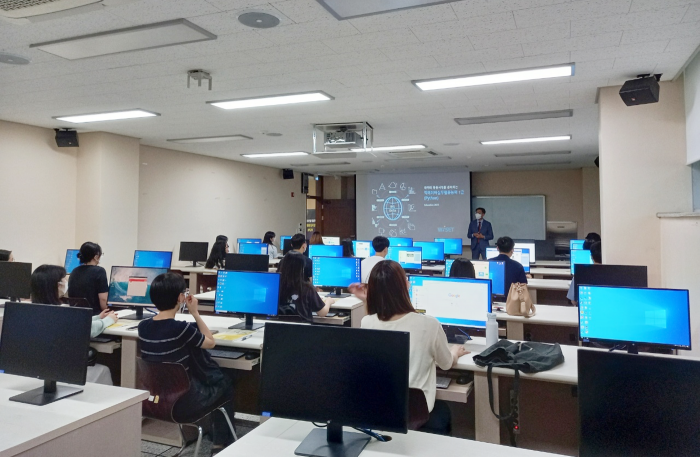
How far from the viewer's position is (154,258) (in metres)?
6.34

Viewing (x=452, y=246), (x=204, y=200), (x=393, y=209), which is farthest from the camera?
(x=393, y=209)

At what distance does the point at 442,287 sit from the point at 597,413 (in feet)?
6.02

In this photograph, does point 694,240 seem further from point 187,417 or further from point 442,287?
point 187,417

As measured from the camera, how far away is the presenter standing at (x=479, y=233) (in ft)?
32.8

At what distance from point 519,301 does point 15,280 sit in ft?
14.3

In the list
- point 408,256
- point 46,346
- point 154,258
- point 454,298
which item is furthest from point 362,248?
point 46,346

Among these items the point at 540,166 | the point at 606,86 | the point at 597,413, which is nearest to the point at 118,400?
the point at 597,413

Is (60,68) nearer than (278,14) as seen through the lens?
No

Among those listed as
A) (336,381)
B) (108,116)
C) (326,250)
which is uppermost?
(108,116)

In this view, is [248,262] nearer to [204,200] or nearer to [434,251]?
[434,251]

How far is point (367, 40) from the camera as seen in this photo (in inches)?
128

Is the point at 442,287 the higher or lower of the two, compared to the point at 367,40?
lower

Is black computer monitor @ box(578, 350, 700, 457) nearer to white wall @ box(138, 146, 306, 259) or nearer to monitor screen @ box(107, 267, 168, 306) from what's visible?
monitor screen @ box(107, 267, 168, 306)

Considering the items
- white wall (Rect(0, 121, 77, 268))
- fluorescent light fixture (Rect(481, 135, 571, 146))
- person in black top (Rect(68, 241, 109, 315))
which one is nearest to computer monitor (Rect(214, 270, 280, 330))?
person in black top (Rect(68, 241, 109, 315))
